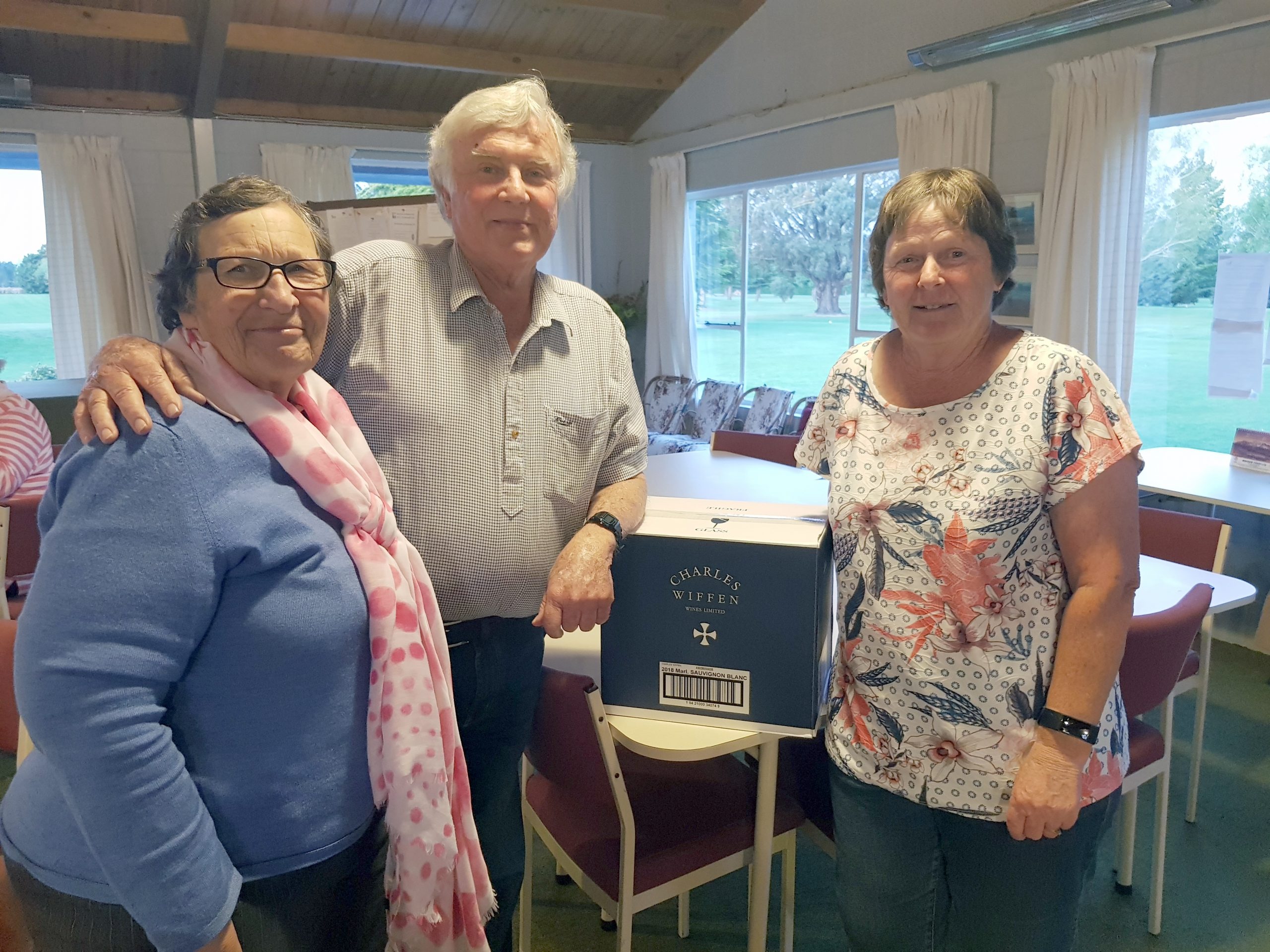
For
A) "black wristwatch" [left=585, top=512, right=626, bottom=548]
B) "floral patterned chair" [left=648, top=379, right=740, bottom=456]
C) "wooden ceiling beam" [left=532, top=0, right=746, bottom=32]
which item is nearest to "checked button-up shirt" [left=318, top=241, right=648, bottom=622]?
"black wristwatch" [left=585, top=512, right=626, bottom=548]

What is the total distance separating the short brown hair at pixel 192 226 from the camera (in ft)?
3.14

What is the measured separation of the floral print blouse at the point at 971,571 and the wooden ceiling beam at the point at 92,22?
5844 mm

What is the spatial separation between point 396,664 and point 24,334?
7.08m

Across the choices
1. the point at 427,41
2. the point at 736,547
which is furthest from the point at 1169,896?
the point at 427,41

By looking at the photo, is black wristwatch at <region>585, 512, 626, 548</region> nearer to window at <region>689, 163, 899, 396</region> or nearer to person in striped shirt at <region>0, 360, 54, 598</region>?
person in striped shirt at <region>0, 360, 54, 598</region>

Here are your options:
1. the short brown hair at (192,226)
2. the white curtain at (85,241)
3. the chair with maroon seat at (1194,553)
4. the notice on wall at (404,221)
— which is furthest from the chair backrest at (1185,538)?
the white curtain at (85,241)

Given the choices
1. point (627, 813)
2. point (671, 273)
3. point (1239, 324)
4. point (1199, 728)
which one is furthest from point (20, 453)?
point (671, 273)

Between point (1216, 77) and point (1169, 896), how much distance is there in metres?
3.40

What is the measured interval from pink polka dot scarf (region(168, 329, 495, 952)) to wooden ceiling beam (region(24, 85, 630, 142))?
519 cm

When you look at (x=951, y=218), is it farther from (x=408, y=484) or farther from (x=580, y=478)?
(x=408, y=484)

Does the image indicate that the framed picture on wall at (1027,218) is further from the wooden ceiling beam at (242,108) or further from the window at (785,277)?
the wooden ceiling beam at (242,108)

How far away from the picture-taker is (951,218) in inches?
46.7

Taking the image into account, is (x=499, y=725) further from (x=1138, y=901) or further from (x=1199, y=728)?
(x=1199, y=728)

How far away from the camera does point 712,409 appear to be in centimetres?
652
